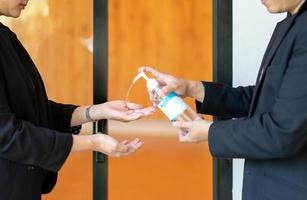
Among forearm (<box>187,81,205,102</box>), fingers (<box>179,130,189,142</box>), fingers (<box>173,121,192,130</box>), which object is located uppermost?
forearm (<box>187,81,205,102</box>)

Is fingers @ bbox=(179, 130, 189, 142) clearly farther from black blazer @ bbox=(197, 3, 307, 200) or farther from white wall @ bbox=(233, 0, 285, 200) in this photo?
white wall @ bbox=(233, 0, 285, 200)

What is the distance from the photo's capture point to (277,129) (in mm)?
1053

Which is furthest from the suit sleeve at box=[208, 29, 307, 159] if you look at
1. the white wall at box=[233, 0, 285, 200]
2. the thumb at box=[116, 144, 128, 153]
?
the white wall at box=[233, 0, 285, 200]

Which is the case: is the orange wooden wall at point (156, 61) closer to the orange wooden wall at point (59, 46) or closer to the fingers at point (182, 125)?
the orange wooden wall at point (59, 46)

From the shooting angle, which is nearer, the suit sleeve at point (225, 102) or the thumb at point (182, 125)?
the thumb at point (182, 125)

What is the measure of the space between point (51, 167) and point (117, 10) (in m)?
1.12

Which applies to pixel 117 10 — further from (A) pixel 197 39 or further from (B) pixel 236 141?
(B) pixel 236 141

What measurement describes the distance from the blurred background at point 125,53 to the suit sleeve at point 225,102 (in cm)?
66

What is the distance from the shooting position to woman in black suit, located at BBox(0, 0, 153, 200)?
46.7 inches

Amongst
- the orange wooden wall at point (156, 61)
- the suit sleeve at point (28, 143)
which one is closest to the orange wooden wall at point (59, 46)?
the orange wooden wall at point (156, 61)

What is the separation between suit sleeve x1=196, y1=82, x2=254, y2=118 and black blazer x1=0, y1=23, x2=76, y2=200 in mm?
504

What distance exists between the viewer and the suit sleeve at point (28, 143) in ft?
3.85

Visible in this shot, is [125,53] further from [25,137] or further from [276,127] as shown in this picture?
[276,127]

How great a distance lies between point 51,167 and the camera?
1255mm
